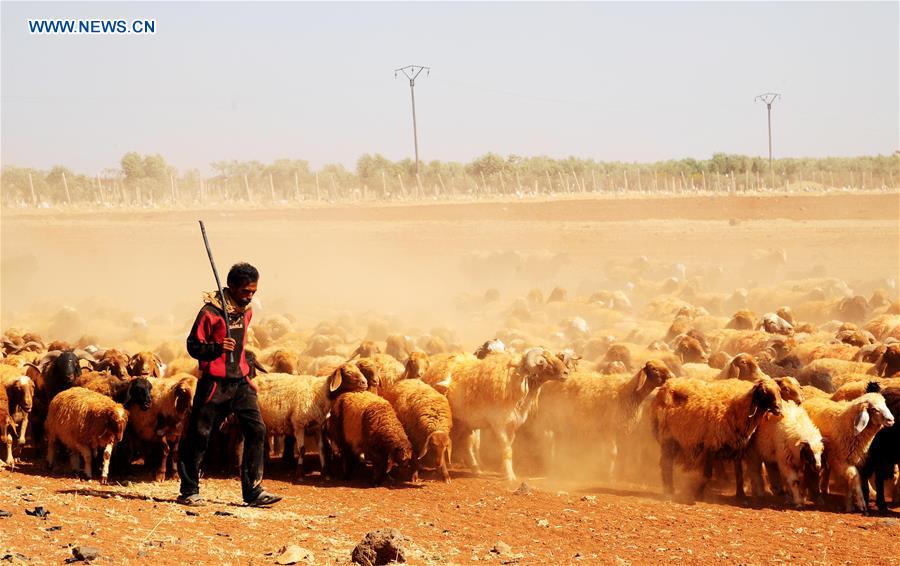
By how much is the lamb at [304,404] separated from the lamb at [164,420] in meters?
0.97

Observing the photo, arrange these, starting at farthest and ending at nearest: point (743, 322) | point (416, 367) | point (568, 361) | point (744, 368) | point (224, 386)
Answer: point (743, 322), point (568, 361), point (416, 367), point (744, 368), point (224, 386)

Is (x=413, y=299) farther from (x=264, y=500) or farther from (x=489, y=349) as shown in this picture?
(x=264, y=500)

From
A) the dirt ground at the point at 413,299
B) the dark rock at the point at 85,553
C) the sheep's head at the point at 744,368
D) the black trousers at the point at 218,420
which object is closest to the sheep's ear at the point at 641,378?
the dirt ground at the point at 413,299

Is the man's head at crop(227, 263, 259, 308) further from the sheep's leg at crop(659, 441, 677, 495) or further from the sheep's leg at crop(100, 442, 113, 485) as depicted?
the sheep's leg at crop(659, 441, 677, 495)

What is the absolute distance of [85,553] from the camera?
7539 millimetres

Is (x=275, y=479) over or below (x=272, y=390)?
below

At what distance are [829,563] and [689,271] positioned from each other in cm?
2812

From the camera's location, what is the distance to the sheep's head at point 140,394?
11523 mm

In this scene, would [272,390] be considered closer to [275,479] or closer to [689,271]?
[275,479]

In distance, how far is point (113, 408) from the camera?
11297 mm

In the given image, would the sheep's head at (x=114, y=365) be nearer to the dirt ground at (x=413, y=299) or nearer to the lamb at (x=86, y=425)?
the lamb at (x=86, y=425)

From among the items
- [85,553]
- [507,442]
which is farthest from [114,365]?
[85,553]

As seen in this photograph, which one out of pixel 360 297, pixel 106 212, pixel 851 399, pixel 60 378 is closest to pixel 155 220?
pixel 106 212

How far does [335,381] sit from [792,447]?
4.85 meters
